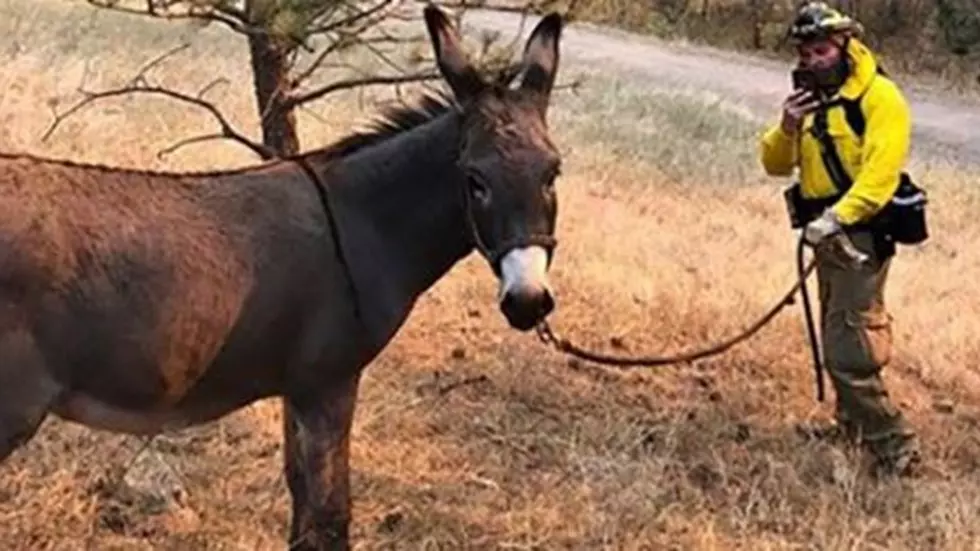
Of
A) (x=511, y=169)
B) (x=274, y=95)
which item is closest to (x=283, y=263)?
(x=511, y=169)

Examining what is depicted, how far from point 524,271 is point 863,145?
2610mm

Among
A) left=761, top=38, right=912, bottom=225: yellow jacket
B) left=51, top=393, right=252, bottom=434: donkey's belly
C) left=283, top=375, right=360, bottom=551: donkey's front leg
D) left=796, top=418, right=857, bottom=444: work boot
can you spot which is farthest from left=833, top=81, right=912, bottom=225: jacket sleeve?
left=51, top=393, right=252, bottom=434: donkey's belly

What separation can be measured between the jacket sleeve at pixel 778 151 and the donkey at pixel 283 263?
2.12 metres

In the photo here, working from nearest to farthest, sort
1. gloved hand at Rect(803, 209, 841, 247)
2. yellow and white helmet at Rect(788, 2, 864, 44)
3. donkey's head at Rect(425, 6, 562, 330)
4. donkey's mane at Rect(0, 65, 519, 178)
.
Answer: donkey's head at Rect(425, 6, 562, 330) < donkey's mane at Rect(0, 65, 519, 178) < gloved hand at Rect(803, 209, 841, 247) < yellow and white helmet at Rect(788, 2, 864, 44)

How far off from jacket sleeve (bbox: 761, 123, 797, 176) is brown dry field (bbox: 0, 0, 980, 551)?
111 cm

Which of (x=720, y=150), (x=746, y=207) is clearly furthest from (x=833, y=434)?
(x=720, y=150)

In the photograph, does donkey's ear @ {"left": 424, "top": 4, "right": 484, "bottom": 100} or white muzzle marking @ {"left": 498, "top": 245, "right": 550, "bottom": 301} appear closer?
white muzzle marking @ {"left": 498, "top": 245, "right": 550, "bottom": 301}

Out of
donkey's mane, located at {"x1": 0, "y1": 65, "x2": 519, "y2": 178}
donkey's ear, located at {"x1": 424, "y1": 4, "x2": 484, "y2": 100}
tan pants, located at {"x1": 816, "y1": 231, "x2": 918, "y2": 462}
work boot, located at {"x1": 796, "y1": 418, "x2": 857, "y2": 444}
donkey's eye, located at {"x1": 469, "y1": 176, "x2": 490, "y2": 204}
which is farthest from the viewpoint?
work boot, located at {"x1": 796, "y1": 418, "x2": 857, "y2": 444}

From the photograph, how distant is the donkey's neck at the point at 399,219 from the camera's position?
503 centimetres

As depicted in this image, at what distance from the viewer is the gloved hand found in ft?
21.3

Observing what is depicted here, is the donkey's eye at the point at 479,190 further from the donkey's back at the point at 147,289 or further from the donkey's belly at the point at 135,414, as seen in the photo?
the donkey's belly at the point at 135,414

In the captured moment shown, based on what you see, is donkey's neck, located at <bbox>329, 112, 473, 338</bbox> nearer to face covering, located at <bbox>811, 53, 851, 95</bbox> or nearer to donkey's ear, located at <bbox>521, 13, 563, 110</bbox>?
donkey's ear, located at <bbox>521, 13, 563, 110</bbox>

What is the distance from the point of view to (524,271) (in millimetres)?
4531

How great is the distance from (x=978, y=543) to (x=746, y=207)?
7.87 meters
